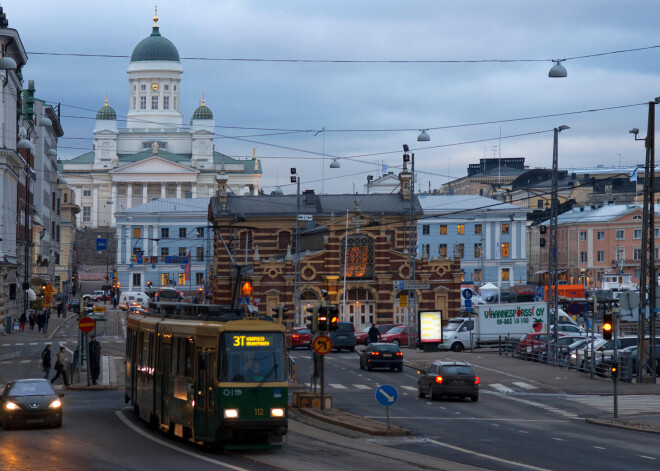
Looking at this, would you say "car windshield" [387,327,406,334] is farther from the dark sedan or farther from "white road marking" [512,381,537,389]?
the dark sedan

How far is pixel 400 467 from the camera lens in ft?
71.0

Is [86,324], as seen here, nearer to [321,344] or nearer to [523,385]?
[321,344]

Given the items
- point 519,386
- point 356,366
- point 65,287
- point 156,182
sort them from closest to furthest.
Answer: point 519,386, point 356,366, point 65,287, point 156,182

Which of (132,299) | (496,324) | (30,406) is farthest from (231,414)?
(132,299)

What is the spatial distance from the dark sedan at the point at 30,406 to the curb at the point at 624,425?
14.8 m

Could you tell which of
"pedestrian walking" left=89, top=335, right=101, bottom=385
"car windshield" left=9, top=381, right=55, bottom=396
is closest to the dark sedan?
"car windshield" left=9, top=381, right=55, bottom=396

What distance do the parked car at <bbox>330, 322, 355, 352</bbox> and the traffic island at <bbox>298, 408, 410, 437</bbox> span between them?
30193mm

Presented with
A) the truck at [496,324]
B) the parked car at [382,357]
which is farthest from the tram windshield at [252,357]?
the truck at [496,324]

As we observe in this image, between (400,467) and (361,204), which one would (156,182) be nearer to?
(361,204)

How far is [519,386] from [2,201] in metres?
39.6

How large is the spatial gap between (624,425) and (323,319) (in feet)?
28.7

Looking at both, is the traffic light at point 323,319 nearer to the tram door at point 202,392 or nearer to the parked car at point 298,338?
the tram door at point 202,392

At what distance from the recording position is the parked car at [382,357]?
163ft

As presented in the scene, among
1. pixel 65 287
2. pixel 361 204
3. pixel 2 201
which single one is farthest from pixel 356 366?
pixel 65 287
